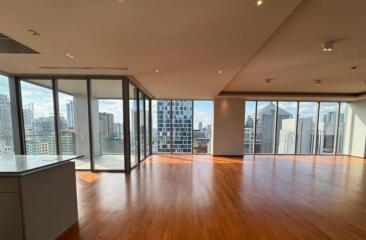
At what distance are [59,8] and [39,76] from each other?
3960 millimetres

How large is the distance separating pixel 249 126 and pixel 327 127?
376cm

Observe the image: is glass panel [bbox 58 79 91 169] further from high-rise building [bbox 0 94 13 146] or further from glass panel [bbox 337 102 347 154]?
glass panel [bbox 337 102 347 154]

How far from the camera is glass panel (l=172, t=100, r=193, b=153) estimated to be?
26.5ft

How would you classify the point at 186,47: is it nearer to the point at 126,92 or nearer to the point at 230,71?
the point at 230,71

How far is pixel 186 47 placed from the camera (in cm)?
272

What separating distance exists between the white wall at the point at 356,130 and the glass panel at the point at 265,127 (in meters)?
3.40

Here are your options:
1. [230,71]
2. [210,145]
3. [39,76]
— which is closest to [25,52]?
[39,76]

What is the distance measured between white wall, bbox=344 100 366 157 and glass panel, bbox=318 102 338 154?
1.70 feet

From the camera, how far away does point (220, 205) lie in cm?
293

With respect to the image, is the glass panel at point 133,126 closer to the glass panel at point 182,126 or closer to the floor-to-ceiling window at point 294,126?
the glass panel at point 182,126

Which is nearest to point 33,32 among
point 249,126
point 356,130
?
point 249,126

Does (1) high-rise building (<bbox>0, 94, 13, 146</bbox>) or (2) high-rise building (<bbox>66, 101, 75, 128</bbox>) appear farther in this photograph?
(2) high-rise building (<bbox>66, 101, 75, 128</bbox>)

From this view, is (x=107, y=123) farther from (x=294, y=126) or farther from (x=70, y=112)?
(x=294, y=126)

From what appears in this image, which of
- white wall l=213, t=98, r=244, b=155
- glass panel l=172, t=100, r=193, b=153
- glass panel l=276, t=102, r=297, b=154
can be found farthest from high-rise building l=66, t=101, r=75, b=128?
glass panel l=276, t=102, r=297, b=154
